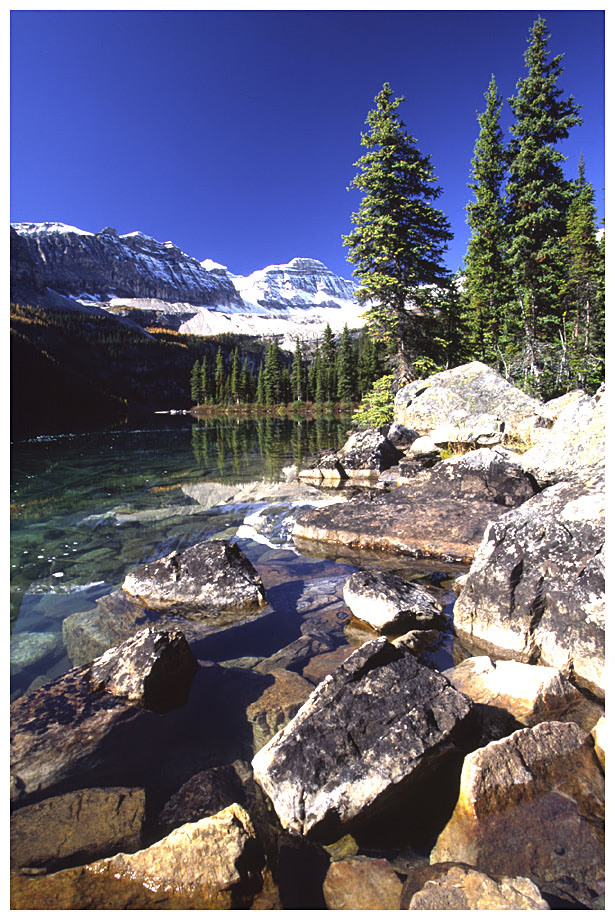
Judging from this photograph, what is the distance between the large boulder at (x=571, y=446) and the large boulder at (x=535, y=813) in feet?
20.6

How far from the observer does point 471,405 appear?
14.2 meters

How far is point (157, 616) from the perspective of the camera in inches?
219

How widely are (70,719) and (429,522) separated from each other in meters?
6.16

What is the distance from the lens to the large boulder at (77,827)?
2.47 m

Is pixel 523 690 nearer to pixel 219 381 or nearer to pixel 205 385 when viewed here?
pixel 205 385

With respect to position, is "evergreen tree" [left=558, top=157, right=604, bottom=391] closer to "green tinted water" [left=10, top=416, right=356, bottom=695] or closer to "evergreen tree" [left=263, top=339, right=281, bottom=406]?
"green tinted water" [left=10, top=416, right=356, bottom=695]

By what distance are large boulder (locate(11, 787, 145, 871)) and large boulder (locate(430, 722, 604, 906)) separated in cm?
202

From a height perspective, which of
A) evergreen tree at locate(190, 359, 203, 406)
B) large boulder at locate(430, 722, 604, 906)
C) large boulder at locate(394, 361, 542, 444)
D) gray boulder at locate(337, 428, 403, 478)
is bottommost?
large boulder at locate(430, 722, 604, 906)

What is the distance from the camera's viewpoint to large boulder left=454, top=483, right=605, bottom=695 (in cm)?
380

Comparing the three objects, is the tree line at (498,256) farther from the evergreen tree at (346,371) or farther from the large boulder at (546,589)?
the evergreen tree at (346,371)

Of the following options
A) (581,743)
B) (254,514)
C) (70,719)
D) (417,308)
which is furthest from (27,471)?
(581,743)

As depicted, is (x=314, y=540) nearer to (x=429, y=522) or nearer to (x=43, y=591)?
(x=429, y=522)

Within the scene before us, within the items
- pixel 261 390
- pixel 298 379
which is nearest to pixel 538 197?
pixel 298 379

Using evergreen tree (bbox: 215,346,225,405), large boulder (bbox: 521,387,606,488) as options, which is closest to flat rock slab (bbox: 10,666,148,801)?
large boulder (bbox: 521,387,606,488)
